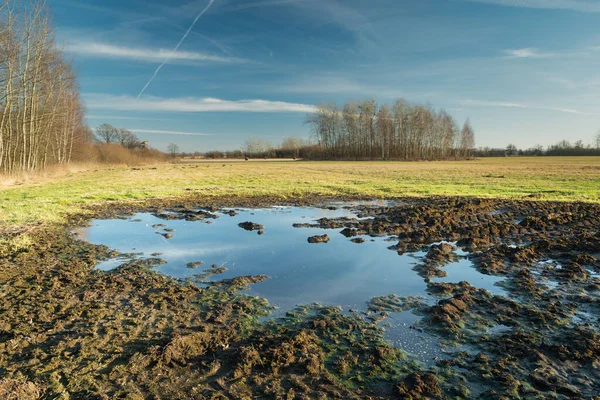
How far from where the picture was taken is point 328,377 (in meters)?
3.31

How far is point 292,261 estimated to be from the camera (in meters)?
7.18

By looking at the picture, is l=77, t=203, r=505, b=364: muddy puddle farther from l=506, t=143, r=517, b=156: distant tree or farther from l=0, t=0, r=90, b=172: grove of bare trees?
l=506, t=143, r=517, b=156: distant tree

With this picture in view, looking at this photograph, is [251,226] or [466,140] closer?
[251,226]

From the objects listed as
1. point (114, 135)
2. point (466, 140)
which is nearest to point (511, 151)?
point (466, 140)

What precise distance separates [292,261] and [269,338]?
3217 millimetres

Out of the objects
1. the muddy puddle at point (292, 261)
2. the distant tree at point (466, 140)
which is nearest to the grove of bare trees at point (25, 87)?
the muddy puddle at point (292, 261)

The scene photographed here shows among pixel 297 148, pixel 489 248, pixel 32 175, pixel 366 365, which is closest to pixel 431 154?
pixel 297 148

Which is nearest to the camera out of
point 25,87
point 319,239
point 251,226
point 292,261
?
point 292,261

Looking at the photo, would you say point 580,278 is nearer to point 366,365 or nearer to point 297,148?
point 366,365

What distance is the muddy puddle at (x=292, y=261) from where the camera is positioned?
5137mm

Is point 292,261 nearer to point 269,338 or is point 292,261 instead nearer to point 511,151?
point 269,338

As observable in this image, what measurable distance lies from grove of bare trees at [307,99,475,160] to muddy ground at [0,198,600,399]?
82436mm

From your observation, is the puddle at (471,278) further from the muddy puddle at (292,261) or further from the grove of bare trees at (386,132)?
the grove of bare trees at (386,132)

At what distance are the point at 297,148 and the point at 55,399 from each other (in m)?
115
